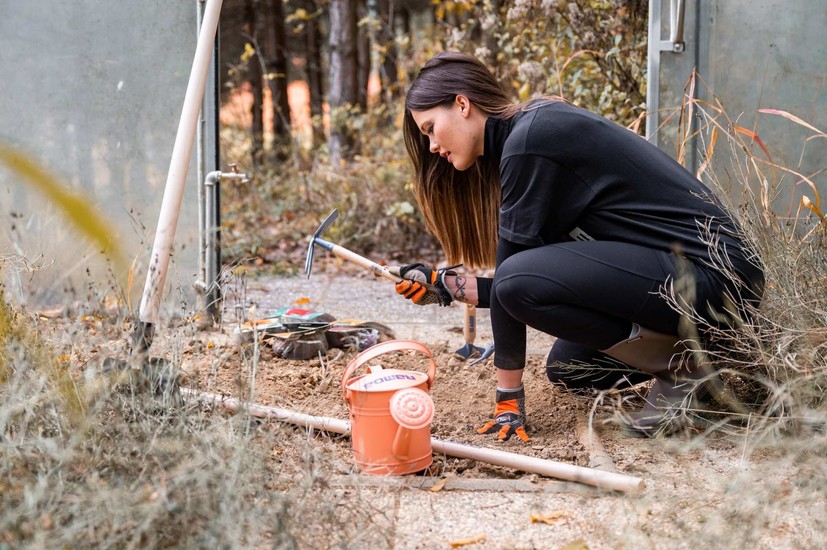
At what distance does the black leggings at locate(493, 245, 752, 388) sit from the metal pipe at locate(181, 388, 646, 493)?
45 centimetres

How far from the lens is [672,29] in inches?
152

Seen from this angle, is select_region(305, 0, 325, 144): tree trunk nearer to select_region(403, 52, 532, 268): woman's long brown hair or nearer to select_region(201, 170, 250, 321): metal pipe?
select_region(201, 170, 250, 321): metal pipe

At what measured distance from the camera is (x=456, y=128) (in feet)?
9.07

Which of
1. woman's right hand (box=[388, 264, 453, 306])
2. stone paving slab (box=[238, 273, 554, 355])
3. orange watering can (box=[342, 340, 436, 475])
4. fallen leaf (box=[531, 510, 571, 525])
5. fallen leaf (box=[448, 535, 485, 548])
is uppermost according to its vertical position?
woman's right hand (box=[388, 264, 453, 306])

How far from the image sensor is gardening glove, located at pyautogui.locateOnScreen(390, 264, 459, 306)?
2902mm

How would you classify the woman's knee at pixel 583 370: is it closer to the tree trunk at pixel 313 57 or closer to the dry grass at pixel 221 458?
the dry grass at pixel 221 458

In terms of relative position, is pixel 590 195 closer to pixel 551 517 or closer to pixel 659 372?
pixel 659 372

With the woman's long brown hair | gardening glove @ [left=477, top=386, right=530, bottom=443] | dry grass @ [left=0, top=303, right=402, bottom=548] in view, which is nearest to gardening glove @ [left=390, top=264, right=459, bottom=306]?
the woman's long brown hair

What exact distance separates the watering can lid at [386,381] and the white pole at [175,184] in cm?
75

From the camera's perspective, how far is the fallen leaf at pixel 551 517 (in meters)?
2.13

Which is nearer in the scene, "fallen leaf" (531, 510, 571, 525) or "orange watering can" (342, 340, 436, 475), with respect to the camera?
"fallen leaf" (531, 510, 571, 525)

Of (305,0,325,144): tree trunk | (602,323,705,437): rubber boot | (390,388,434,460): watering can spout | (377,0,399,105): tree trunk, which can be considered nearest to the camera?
(390,388,434,460): watering can spout

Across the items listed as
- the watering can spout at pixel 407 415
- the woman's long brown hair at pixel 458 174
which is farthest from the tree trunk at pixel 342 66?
the watering can spout at pixel 407 415

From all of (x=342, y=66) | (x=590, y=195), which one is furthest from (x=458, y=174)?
(x=342, y=66)
